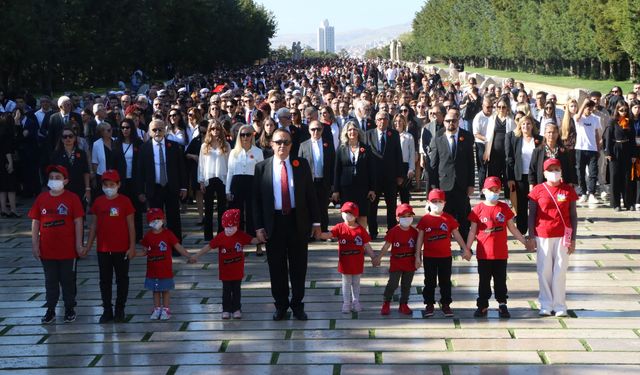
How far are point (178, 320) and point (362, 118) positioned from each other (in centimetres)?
620

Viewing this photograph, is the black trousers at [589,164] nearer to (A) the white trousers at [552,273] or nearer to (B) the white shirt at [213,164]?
(B) the white shirt at [213,164]

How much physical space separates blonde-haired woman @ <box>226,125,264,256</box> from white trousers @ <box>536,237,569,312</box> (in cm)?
436

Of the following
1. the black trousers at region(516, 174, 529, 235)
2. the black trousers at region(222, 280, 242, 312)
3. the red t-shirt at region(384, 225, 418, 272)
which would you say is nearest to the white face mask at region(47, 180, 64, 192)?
the black trousers at region(222, 280, 242, 312)

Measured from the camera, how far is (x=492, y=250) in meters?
9.88

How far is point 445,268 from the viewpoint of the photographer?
1001 centimetres

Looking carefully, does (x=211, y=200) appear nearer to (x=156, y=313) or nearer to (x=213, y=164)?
(x=213, y=164)

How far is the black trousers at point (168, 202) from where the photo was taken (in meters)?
13.6

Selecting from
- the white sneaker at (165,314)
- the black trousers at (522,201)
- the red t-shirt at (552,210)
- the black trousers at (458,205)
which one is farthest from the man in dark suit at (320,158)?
the red t-shirt at (552,210)

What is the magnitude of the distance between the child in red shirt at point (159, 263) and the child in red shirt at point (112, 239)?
183 mm

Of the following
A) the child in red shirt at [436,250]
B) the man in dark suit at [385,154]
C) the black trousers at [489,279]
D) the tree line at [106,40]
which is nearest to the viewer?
the black trousers at [489,279]

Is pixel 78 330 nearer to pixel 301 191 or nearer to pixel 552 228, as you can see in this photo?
pixel 301 191

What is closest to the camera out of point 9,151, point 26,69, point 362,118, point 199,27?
point 362,118

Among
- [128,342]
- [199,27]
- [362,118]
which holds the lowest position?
[128,342]

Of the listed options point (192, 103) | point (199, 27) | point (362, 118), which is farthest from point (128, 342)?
point (199, 27)
